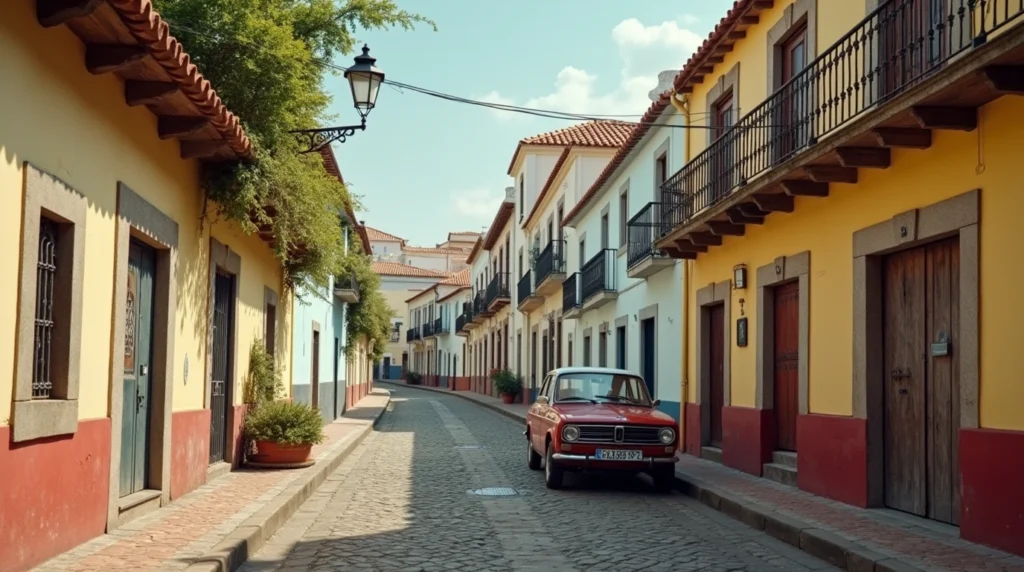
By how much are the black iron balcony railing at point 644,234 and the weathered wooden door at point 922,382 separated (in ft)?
24.1

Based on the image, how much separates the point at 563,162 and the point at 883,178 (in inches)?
822

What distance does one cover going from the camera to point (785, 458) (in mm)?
12289

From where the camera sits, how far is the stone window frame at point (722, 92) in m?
14.3

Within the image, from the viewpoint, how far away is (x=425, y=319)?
78438mm

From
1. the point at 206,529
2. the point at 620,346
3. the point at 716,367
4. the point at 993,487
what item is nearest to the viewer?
the point at 993,487

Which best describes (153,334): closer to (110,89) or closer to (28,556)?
(110,89)

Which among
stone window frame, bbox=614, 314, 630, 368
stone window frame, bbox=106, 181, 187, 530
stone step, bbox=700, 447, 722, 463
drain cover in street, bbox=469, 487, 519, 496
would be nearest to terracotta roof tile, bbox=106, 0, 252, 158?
stone window frame, bbox=106, 181, 187, 530

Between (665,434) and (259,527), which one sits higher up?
(665,434)

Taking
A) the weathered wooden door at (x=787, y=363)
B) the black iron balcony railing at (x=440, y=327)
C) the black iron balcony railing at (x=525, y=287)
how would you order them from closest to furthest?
the weathered wooden door at (x=787, y=363)
the black iron balcony railing at (x=525, y=287)
the black iron balcony railing at (x=440, y=327)

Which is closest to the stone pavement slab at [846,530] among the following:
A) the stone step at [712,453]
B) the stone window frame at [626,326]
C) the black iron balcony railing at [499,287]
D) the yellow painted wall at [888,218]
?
the yellow painted wall at [888,218]

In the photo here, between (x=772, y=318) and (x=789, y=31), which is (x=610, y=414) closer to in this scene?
(x=772, y=318)

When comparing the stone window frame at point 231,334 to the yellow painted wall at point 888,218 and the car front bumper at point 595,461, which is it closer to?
the car front bumper at point 595,461

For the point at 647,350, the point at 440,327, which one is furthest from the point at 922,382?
the point at 440,327

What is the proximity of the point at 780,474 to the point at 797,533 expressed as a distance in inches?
149
